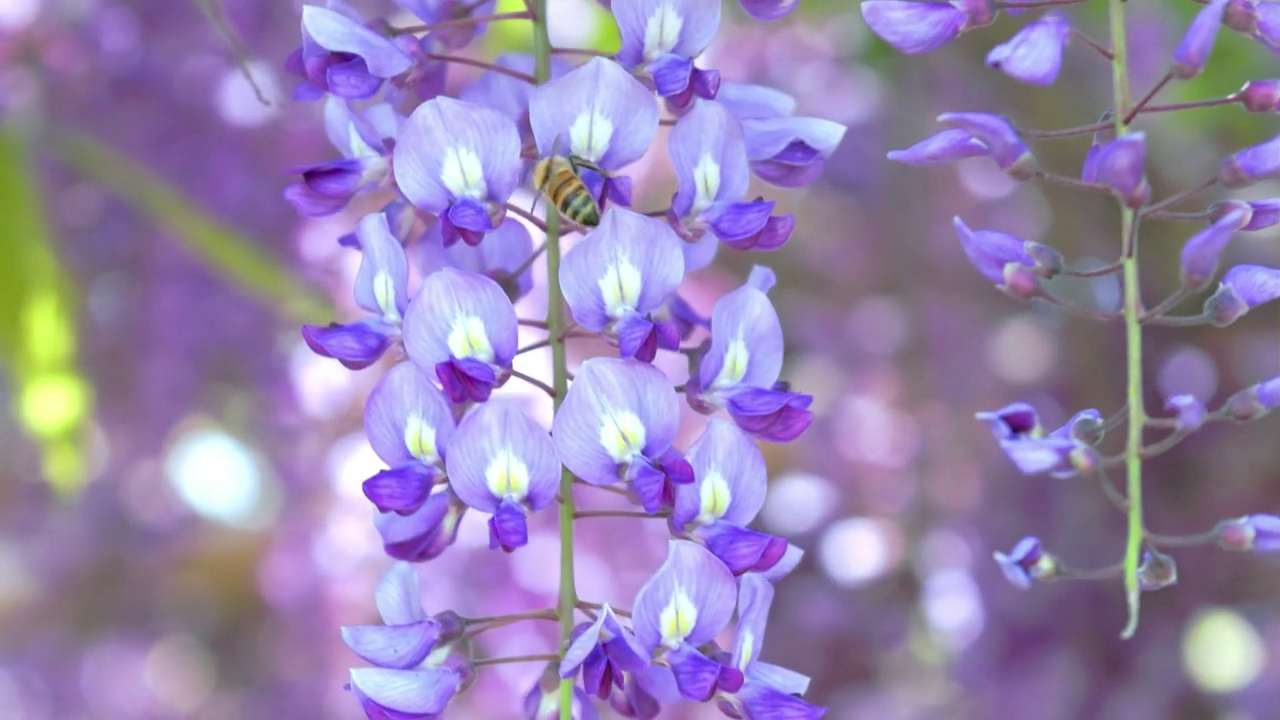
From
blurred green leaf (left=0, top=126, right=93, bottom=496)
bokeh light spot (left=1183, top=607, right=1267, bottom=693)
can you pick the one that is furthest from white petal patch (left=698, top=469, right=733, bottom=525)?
bokeh light spot (left=1183, top=607, right=1267, bottom=693)

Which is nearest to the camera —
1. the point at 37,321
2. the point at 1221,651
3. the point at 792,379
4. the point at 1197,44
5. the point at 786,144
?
the point at 1197,44

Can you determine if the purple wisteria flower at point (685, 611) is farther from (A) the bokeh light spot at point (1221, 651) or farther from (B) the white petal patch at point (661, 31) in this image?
(A) the bokeh light spot at point (1221, 651)

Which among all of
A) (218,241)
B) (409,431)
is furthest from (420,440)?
(218,241)

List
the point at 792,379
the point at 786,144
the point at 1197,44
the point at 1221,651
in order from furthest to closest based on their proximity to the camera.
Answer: the point at 792,379
the point at 1221,651
the point at 786,144
the point at 1197,44

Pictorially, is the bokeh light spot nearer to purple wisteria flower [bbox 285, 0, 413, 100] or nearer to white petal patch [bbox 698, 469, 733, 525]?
white petal patch [bbox 698, 469, 733, 525]

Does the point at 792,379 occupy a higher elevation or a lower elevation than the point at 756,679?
lower

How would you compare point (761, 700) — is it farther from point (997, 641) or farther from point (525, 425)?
point (997, 641)

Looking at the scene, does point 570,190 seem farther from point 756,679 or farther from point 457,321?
point 756,679
